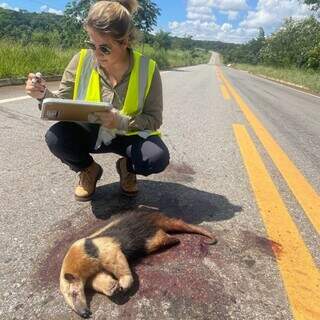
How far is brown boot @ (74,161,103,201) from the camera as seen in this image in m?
3.42

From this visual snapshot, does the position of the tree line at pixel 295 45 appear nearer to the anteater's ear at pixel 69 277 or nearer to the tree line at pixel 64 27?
the tree line at pixel 64 27

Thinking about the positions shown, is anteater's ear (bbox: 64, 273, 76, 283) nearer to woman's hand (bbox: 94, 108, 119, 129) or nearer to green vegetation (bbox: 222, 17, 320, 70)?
woman's hand (bbox: 94, 108, 119, 129)

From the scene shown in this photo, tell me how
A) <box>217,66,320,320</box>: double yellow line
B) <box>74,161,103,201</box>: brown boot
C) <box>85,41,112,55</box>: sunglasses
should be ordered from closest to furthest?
<box>217,66,320,320</box>: double yellow line → <box>85,41,112,55</box>: sunglasses → <box>74,161,103,201</box>: brown boot

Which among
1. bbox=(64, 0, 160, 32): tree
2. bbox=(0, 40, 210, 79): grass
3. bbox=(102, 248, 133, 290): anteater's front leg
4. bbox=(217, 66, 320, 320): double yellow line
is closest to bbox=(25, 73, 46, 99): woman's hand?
bbox=(102, 248, 133, 290): anteater's front leg

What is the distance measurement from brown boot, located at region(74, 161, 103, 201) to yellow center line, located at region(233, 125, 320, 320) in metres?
1.29

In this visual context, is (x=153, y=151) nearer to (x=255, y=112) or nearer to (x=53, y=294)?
(x=53, y=294)

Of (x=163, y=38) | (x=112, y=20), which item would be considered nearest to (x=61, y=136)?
(x=112, y=20)

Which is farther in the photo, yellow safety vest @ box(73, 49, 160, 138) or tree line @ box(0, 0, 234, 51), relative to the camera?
tree line @ box(0, 0, 234, 51)

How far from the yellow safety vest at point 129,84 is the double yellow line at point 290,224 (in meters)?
1.15

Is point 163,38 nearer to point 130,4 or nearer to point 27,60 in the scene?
point 27,60

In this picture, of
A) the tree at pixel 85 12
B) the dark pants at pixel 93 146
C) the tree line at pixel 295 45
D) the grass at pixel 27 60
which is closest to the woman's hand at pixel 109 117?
the dark pants at pixel 93 146

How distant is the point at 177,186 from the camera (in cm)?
389

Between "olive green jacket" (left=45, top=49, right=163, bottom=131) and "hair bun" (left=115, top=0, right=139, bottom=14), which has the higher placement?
"hair bun" (left=115, top=0, right=139, bottom=14)

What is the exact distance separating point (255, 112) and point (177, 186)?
6.19 metres
